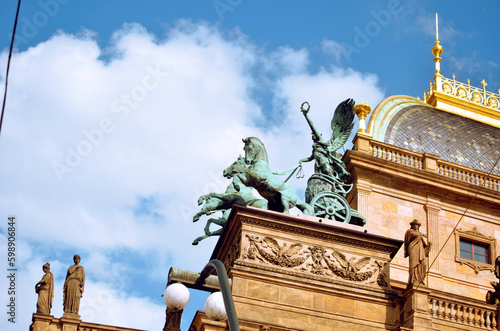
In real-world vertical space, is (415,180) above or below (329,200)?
above

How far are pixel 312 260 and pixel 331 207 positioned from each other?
196cm

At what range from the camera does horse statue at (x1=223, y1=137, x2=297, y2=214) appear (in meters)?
22.7

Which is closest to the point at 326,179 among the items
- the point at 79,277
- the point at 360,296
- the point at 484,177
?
the point at 360,296

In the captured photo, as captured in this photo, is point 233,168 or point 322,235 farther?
point 233,168

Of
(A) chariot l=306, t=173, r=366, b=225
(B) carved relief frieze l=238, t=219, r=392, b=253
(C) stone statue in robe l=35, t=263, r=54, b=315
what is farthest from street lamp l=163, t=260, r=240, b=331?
(A) chariot l=306, t=173, r=366, b=225

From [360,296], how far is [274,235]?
90.7 inches

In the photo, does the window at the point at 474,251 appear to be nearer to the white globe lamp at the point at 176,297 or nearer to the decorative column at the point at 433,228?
the decorative column at the point at 433,228

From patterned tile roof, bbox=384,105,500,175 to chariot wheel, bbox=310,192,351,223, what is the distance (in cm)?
1104

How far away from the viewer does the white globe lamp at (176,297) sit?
1623 centimetres

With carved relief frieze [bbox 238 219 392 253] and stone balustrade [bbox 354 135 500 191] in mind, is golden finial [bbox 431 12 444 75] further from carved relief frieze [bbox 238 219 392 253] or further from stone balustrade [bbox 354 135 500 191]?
carved relief frieze [bbox 238 219 392 253]

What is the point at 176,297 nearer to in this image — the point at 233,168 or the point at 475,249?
the point at 233,168

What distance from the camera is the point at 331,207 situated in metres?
23.1

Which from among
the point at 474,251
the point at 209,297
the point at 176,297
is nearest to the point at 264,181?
the point at 176,297

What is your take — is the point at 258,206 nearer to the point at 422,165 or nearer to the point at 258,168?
the point at 258,168
